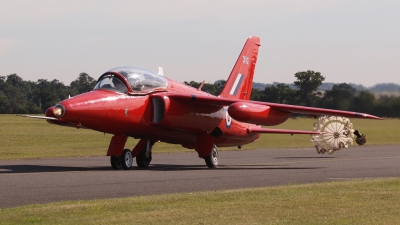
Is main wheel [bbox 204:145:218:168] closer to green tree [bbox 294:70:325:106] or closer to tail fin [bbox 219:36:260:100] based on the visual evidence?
tail fin [bbox 219:36:260:100]

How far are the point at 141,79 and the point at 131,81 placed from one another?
41 cm

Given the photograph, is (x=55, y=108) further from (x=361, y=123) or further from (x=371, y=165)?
(x=361, y=123)

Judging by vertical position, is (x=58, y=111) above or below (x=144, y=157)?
above

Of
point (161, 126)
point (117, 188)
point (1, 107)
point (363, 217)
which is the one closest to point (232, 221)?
point (363, 217)

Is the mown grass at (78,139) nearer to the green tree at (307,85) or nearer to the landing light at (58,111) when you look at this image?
the green tree at (307,85)

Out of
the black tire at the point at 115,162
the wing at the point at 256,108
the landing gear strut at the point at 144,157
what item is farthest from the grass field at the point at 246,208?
the landing gear strut at the point at 144,157

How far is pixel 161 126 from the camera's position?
20906mm

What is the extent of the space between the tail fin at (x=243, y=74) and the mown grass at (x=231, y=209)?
1350 centimetres

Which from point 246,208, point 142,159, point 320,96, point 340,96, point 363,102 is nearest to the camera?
point 246,208

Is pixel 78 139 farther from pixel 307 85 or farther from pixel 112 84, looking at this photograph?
pixel 112 84

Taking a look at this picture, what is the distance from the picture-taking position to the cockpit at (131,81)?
1966 centimetres

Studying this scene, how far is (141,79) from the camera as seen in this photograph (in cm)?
2022

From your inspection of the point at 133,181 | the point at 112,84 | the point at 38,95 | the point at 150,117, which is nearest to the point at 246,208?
the point at 133,181

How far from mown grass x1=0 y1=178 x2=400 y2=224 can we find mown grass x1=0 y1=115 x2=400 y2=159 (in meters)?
16.7
